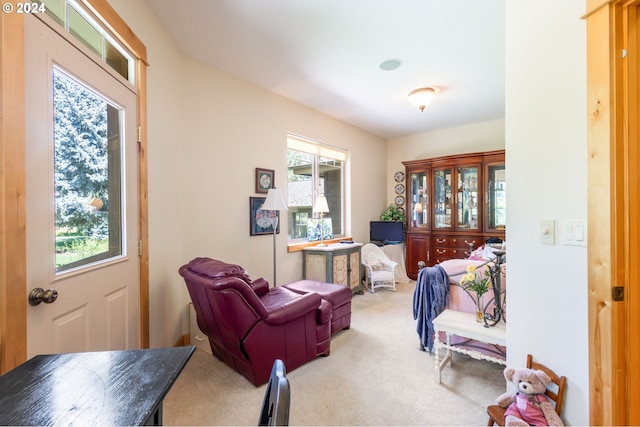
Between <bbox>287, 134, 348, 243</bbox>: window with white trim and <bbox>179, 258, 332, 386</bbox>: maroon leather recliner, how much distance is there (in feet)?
6.13

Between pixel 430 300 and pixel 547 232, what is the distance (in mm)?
1315

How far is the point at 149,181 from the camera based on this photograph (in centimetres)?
205

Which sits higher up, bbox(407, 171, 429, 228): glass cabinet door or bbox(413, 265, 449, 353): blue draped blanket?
bbox(407, 171, 429, 228): glass cabinet door

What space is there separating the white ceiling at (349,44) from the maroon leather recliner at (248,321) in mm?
1957

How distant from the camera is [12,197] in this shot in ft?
3.23

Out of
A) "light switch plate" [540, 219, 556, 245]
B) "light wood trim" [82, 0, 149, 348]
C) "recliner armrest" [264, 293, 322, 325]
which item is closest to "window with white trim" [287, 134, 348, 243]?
"recliner armrest" [264, 293, 322, 325]

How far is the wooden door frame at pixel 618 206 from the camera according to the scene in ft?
3.35

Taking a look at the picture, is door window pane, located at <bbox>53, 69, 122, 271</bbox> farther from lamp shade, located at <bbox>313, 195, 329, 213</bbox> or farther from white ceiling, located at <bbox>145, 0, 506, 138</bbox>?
lamp shade, located at <bbox>313, 195, 329, 213</bbox>

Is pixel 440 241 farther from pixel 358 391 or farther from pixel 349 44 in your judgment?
pixel 349 44

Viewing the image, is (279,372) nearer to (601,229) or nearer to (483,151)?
(601,229)

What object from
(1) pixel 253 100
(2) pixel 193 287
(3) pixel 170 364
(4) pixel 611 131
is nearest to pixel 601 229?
(4) pixel 611 131

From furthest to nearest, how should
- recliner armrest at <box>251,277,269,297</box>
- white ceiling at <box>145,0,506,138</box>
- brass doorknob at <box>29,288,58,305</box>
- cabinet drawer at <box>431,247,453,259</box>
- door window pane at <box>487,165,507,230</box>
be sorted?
1. cabinet drawer at <box>431,247,453,259</box>
2. door window pane at <box>487,165,507,230</box>
3. recliner armrest at <box>251,277,269,297</box>
4. white ceiling at <box>145,0,506,138</box>
5. brass doorknob at <box>29,288,58,305</box>

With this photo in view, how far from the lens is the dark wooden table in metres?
0.65

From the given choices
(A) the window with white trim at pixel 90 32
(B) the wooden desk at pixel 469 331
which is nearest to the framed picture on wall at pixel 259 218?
(A) the window with white trim at pixel 90 32
